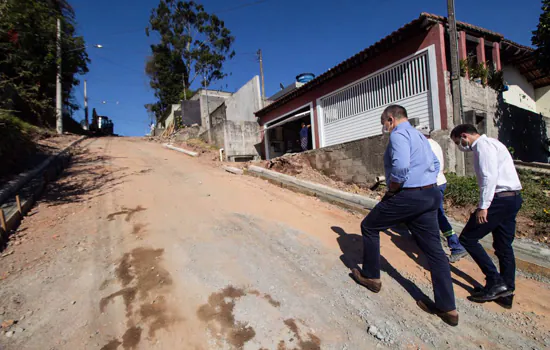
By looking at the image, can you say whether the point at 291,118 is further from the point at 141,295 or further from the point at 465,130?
the point at 141,295

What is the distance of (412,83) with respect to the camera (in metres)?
7.10

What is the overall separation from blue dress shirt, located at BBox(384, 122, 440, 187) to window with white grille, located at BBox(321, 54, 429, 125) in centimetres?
547

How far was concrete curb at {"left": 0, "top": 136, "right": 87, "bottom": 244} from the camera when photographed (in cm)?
392

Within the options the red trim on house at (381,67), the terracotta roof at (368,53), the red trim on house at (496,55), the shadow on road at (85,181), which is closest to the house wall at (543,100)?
the red trim on house at (496,55)

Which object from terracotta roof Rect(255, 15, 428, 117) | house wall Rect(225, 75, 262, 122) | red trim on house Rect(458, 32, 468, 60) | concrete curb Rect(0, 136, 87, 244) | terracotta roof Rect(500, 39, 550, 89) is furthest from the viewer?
house wall Rect(225, 75, 262, 122)

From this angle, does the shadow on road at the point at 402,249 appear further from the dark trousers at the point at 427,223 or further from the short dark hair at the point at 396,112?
the short dark hair at the point at 396,112

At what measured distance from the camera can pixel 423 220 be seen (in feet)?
7.42

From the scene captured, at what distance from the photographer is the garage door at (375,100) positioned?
22.6 feet

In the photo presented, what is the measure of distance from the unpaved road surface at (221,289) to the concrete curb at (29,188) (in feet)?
0.55

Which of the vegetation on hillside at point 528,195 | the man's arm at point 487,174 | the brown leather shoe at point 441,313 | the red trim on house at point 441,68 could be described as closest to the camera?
the brown leather shoe at point 441,313

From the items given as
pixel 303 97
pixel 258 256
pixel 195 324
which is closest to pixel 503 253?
pixel 258 256

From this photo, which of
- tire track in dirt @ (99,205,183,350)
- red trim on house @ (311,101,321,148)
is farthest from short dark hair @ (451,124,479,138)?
red trim on house @ (311,101,321,148)

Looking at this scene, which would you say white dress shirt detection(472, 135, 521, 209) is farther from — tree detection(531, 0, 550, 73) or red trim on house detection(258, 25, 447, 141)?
tree detection(531, 0, 550, 73)

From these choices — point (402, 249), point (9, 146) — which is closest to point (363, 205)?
point (402, 249)
